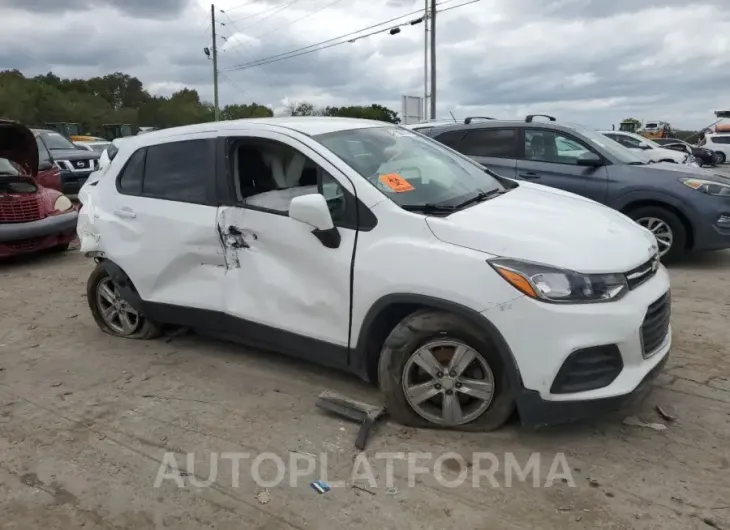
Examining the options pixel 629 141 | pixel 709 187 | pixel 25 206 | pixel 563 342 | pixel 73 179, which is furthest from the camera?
pixel 629 141

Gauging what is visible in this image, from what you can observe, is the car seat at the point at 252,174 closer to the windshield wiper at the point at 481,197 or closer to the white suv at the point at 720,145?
the windshield wiper at the point at 481,197

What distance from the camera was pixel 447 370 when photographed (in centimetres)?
343

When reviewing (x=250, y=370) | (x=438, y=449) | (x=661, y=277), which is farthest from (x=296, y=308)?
(x=661, y=277)

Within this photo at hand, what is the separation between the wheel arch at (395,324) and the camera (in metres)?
3.21

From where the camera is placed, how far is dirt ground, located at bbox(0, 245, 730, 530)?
9.56 feet

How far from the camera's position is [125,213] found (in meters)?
4.88

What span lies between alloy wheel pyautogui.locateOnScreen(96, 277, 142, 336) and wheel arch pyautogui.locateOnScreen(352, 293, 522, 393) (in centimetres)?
235

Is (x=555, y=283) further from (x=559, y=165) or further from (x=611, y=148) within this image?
(x=611, y=148)

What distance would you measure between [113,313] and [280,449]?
2.56 m

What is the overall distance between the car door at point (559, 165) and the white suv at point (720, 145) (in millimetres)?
23385

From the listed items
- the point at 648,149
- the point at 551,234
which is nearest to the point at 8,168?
the point at 551,234

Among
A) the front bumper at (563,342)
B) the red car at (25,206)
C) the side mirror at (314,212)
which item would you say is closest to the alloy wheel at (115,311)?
the side mirror at (314,212)

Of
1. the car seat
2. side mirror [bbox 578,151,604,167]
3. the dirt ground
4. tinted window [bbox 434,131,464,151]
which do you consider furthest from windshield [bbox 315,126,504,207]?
tinted window [bbox 434,131,464,151]

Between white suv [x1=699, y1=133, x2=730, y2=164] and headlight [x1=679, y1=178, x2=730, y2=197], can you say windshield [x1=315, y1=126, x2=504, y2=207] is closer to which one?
headlight [x1=679, y1=178, x2=730, y2=197]
